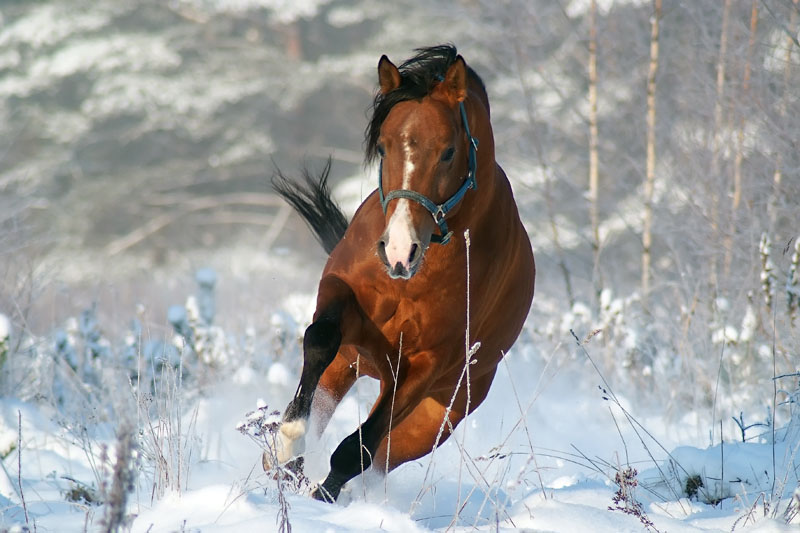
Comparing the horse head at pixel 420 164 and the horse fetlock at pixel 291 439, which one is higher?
the horse head at pixel 420 164

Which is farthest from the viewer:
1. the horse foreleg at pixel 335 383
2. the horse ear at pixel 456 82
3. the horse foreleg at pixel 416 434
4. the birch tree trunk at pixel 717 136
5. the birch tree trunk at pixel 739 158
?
the birch tree trunk at pixel 717 136

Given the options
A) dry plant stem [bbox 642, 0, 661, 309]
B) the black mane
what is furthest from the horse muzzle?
dry plant stem [bbox 642, 0, 661, 309]

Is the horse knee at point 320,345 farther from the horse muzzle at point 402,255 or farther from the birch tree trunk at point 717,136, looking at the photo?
the birch tree trunk at point 717,136

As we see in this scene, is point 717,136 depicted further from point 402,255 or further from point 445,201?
point 402,255

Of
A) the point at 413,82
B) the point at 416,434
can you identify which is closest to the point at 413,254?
the point at 413,82

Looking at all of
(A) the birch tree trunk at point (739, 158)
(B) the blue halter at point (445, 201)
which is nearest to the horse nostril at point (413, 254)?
(B) the blue halter at point (445, 201)

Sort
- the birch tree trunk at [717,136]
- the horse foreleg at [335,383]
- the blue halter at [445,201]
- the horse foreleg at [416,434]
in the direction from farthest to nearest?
the birch tree trunk at [717,136], the horse foreleg at [416,434], the horse foreleg at [335,383], the blue halter at [445,201]

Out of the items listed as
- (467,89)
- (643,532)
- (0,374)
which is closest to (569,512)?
(643,532)

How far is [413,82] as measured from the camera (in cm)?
345

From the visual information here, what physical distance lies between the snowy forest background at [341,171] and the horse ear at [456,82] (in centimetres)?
224

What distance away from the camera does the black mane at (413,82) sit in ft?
11.1

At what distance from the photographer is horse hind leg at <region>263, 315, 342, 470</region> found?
329 cm

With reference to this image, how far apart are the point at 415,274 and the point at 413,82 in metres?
0.74

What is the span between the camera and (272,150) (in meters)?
21.1
